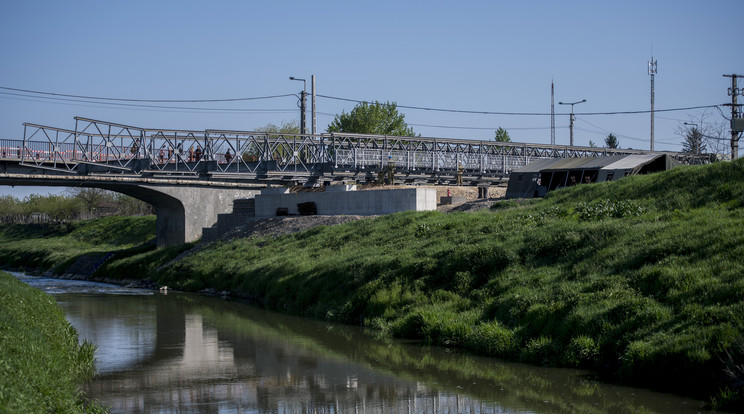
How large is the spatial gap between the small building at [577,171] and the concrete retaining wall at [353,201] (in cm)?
694

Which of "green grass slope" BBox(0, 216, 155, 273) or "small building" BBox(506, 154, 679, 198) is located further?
"green grass slope" BBox(0, 216, 155, 273)

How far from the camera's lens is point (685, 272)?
701 inches

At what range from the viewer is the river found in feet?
46.6

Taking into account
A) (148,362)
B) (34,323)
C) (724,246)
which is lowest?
(148,362)

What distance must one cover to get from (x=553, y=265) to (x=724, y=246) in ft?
15.8

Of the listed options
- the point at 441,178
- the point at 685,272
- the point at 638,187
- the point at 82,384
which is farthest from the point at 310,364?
the point at 441,178

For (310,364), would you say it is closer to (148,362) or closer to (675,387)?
(148,362)

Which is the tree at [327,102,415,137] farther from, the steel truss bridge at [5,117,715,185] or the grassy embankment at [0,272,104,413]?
the grassy embankment at [0,272,104,413]

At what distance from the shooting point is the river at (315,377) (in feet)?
46.6

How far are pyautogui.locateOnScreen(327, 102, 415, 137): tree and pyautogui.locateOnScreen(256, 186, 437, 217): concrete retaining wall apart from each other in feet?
166

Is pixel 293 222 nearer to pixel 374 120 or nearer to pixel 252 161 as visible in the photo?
pixel 252 161

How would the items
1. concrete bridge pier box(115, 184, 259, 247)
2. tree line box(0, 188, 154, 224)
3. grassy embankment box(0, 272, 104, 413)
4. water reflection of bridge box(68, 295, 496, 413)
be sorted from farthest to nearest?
tree line box(0, 188, 154, 224)
concrete bridge pier box(115, 184, 259, 247)
water reflection of bridge box(68, 295, 496, 413)
grassy embankment box(0, 272, 104, 413)

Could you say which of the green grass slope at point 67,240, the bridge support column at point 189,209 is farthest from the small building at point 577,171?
the green grass slope at point 67,240

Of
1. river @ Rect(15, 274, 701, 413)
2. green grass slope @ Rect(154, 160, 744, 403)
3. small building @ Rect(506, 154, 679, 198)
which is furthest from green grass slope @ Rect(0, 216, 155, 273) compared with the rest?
river @ Rect(15, 274, 701, 413)
